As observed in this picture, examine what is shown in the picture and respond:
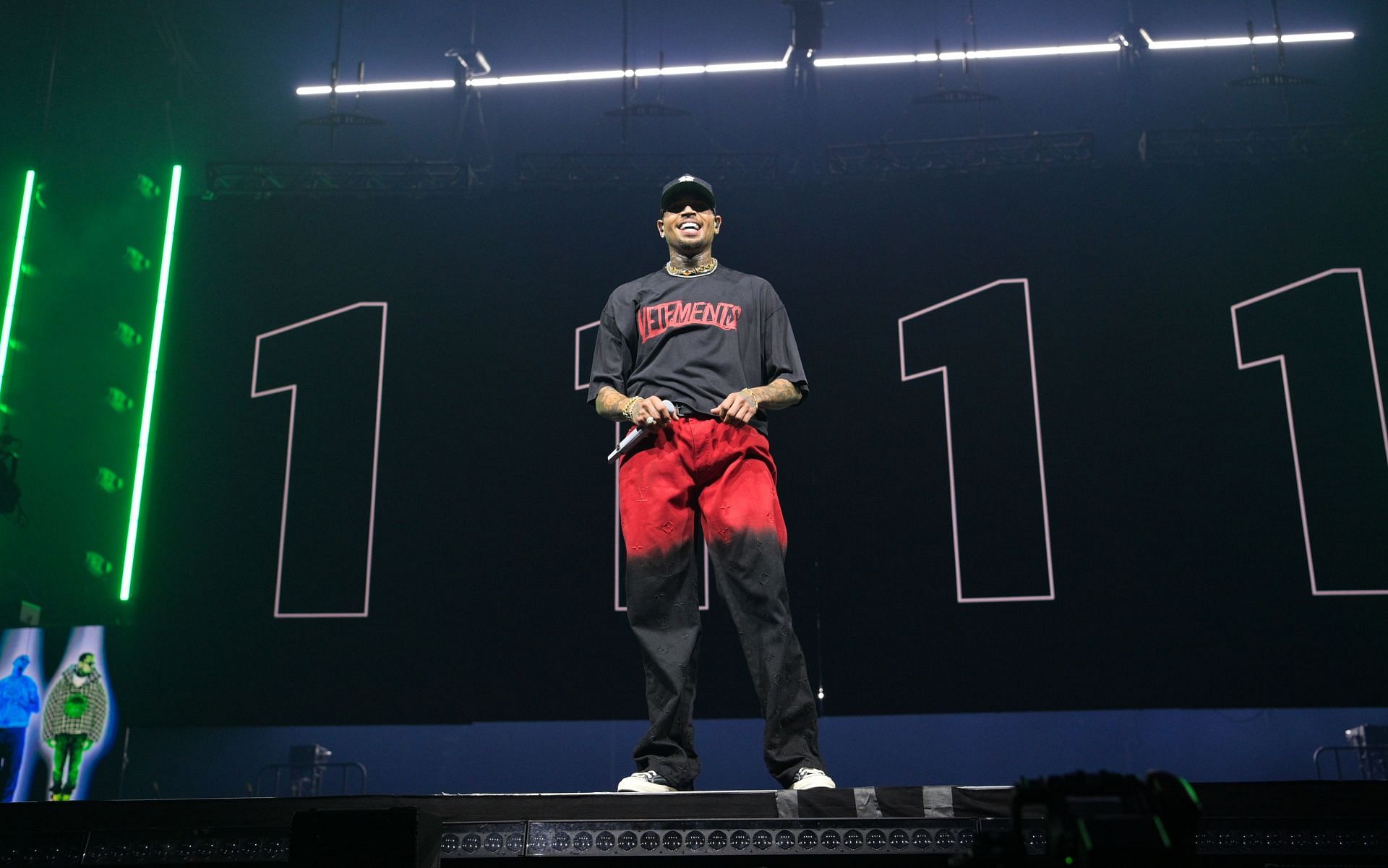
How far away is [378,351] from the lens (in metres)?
6.55

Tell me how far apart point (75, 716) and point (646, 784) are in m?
4.77

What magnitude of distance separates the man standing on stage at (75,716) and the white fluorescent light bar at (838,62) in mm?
3750

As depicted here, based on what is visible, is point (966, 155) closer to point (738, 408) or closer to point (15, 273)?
point (738, 408)

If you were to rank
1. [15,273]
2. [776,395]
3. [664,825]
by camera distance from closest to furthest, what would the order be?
[664,825] → [776,395] → [15,273]

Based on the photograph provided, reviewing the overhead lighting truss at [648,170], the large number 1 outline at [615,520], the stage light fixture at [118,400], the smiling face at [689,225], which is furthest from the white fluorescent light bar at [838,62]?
the smiling face at [689,225]

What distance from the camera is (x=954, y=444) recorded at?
6188 mm

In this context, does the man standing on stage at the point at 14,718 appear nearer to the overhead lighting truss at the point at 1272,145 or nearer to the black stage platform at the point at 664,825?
the black stage platform at the point at 664,825

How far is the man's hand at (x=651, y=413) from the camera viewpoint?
3041mm

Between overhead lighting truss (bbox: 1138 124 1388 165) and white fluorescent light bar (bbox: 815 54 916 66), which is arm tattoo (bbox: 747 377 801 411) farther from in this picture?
white fluorescent light bar (bbox: 815 54 916 66)

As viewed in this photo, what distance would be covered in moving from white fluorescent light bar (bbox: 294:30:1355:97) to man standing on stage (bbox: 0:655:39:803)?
12.6ft

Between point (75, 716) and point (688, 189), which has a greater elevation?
point (688, 189)

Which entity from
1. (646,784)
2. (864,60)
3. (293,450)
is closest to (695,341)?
(646,784)

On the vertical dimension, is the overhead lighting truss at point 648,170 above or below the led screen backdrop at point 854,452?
above

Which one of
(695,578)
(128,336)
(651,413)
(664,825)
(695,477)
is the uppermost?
(128,336)
